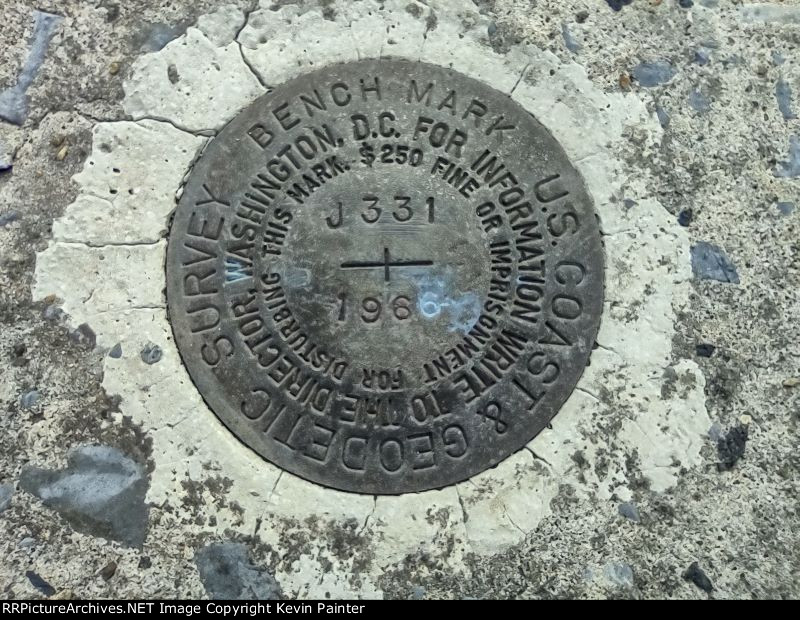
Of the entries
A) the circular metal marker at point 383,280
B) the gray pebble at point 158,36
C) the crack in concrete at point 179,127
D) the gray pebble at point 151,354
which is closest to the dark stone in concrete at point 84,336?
the gray pebble at point 151,354

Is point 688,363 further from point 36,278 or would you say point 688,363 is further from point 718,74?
point 36,278

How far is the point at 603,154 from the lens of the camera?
234 centimetres

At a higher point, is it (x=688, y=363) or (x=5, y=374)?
(x=688, y=363)

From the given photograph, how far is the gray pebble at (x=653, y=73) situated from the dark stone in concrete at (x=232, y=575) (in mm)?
1999

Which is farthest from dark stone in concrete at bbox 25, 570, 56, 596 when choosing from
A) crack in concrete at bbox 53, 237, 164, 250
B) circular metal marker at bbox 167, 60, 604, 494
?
crack in concrete at bbox 53, 237, 164, 250

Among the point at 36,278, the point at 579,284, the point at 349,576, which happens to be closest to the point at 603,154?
the point at 579,284

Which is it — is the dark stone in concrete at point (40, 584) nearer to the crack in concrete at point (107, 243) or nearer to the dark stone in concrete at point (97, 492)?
the dark stone in concrete at point (97, 492)

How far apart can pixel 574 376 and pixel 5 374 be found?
5.86 feet

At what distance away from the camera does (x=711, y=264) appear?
2316 millimetres

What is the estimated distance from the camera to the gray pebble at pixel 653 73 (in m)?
2.39

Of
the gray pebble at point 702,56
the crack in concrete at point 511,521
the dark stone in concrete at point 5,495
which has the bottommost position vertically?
the dark stone in concrete at point 5,495

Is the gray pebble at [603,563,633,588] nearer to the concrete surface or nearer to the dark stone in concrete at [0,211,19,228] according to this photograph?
the concrete surface

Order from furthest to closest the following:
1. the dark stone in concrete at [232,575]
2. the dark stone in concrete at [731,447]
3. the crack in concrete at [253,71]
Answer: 1. the crack in concrete at [253,71]
2. the dark stone in concrete at [731,447]
3. the dark stone in concrete at [232,575]

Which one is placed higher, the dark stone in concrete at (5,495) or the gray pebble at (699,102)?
the gray pebble at (699,102)
